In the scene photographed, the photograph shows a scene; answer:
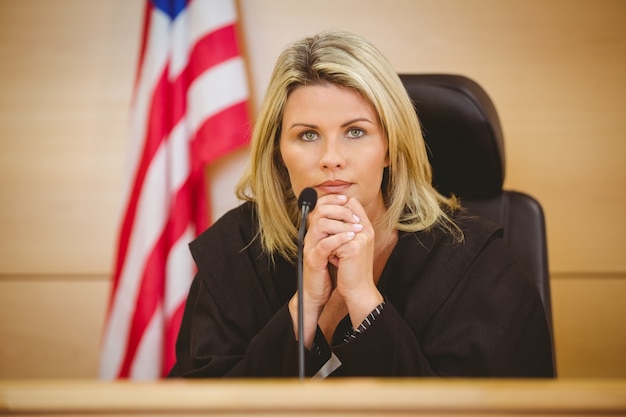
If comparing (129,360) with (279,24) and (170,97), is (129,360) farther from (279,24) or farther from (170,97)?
(279,24)

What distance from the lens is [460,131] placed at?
1.38 m

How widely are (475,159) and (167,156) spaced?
0.94 metres

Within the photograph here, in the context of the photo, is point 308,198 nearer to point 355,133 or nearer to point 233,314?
point 355,133

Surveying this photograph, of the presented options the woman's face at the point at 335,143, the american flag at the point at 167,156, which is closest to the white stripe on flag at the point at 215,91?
the american flag at the point at 167,156

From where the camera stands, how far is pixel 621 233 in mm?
1950

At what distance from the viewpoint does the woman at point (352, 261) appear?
1.17 metres

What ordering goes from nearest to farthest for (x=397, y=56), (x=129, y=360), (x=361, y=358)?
(x=361, y=358), (x=129, y=360), (x=397, y=56)

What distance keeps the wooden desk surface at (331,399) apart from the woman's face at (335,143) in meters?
0.65

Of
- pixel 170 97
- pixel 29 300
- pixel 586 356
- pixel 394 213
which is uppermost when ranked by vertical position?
pixel 170 97

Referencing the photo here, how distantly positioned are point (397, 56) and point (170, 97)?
2.38 ft

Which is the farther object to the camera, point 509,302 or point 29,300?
point 29,300

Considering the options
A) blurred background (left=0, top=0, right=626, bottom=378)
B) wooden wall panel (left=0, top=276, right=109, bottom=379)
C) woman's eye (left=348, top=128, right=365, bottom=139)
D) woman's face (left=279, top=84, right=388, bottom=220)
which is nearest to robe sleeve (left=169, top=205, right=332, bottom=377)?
woman's face (left=279, top=84, right=388, bottom=220)

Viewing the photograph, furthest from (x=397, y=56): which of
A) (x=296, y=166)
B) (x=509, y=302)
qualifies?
(x=509, y=302)

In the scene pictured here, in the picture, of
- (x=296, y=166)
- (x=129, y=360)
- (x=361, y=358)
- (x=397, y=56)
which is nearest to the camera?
(x=361, y=358)
